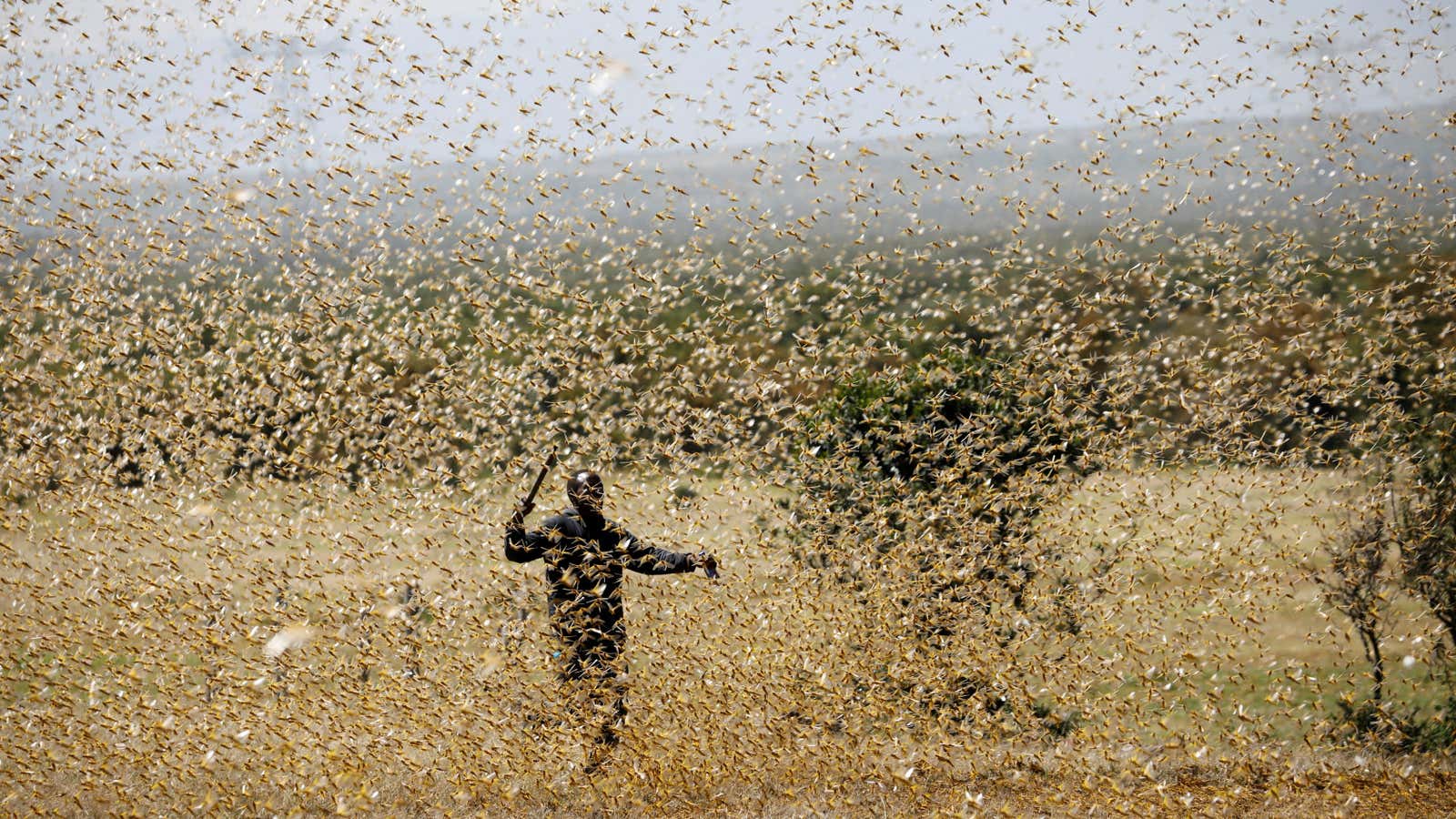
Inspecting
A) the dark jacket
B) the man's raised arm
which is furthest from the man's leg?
the man's raised arm

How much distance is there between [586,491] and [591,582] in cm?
64

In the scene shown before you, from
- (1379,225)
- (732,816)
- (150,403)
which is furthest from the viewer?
(1379,225)

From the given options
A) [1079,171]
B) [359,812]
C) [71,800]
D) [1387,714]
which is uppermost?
[1079,171]

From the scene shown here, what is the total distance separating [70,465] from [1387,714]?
9.98 metres

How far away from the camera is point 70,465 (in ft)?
25.1

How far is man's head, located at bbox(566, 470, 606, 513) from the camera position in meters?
6.53

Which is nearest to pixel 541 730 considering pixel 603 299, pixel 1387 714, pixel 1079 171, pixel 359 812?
pixel 359 812

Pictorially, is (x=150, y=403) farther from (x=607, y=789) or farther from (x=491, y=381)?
(x=607, y=789)

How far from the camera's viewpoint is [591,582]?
677 cm

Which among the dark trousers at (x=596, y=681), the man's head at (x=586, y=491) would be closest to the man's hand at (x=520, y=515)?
the man's head at (x=586, y=491)

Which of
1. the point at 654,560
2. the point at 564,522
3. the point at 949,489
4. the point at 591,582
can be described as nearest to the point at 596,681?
the point at 591,582

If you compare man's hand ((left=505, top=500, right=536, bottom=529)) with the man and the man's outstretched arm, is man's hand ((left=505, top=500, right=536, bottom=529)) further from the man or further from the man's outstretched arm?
the man's outstretched arm

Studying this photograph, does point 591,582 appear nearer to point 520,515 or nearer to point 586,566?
point 586,566

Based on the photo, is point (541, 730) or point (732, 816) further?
point (541, 730)
